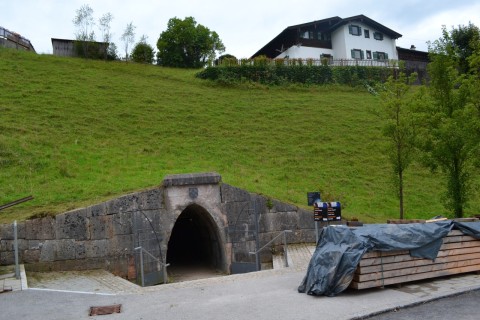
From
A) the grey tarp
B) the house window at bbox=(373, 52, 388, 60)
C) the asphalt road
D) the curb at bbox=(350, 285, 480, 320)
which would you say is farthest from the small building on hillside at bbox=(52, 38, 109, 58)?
the asphalt road

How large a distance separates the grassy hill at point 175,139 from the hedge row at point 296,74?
4.86 feet

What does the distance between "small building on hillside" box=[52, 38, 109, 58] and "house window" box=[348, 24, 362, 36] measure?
94.2ft

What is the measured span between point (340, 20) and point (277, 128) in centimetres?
2836

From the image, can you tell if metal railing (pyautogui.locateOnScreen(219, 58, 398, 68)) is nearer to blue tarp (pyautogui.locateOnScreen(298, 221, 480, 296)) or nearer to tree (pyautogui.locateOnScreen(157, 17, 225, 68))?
tree (pyautogui.locateOnScreen(157, 17, 225, 68))

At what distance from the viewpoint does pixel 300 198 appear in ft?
62.6

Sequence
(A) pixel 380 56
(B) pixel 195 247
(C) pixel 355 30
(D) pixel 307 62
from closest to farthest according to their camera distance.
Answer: (B) pixel 195 247 < (D) pixel 307 62 < (C) pixel 355 30 < (A) pixel 380 56

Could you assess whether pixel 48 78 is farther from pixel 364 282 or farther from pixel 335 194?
pixel 364 282

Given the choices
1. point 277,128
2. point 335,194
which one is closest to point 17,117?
point 277,128

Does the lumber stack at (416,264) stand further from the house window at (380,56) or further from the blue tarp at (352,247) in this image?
the house window at (380,56)

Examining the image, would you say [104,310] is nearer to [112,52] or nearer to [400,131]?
[400,131]

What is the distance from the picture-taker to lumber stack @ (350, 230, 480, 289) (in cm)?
987

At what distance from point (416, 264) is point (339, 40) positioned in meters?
47.1

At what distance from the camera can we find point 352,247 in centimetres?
984

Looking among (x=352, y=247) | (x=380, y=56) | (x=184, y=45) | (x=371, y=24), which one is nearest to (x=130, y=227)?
(x=352, y=247)
